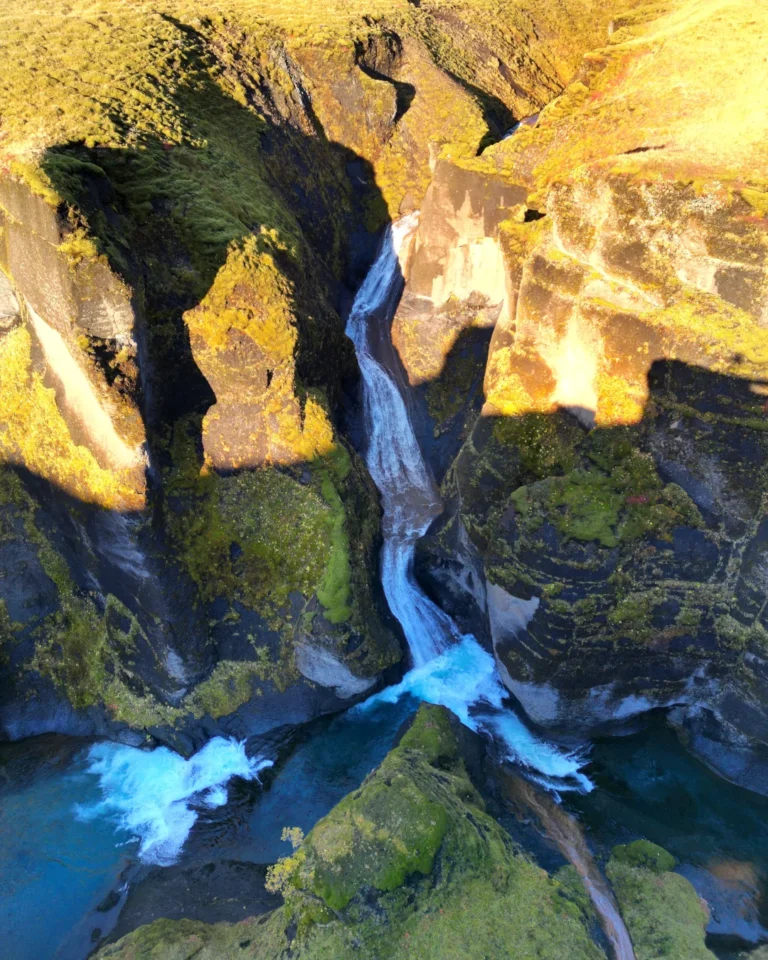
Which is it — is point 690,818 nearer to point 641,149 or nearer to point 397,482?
point 397,482

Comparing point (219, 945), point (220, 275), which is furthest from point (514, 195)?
point (219, 945)

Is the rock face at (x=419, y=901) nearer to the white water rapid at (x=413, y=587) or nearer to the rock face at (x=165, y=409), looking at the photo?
the white water rapid at (x=413, y=587)

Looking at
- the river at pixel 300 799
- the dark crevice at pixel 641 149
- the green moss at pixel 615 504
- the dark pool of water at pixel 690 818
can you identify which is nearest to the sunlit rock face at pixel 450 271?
the dark crevice at pixel 641 149

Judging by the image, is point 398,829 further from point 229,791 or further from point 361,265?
point 361,265

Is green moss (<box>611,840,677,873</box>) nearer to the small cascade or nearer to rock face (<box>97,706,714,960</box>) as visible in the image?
rock face (<box>97,706,714,960</box>)

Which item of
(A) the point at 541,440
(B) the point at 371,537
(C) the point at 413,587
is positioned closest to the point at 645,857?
(C) the point at 413,587
